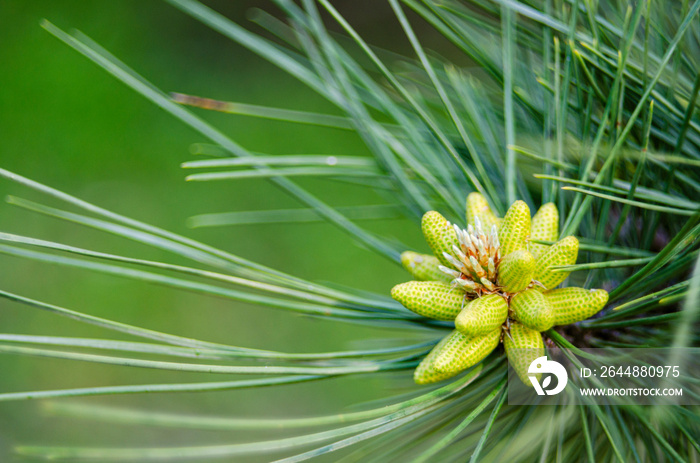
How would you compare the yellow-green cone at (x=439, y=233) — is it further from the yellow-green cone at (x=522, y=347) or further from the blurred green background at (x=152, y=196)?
the blurred green background at (x=152, y=196)

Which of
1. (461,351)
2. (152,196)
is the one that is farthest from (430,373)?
(152,196)

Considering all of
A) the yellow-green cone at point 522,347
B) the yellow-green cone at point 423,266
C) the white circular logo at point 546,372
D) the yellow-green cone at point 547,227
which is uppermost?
the yellow-green cone at point 423,266

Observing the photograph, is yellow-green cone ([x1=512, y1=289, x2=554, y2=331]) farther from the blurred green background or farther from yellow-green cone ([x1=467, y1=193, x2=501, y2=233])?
the blurred green background

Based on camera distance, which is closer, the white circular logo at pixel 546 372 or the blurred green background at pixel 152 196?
the white circular logo at pixel 546 372

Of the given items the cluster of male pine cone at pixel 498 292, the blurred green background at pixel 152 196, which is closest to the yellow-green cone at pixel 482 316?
the cluster of male pine cone at pixel 498 292

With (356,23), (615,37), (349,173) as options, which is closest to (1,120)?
(356,23)

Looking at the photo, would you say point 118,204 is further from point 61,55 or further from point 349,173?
point 349,173

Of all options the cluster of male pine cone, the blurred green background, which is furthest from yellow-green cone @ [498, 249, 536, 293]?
the blurred green background
